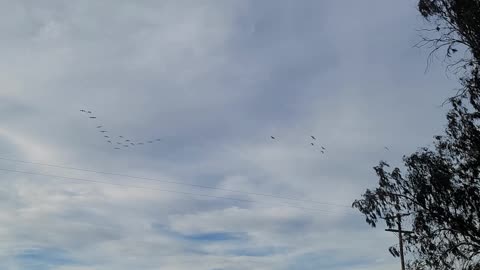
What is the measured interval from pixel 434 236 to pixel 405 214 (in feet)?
4.80

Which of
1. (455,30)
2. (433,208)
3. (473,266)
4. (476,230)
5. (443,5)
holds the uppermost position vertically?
(443,5)

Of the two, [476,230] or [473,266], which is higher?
[476,230]

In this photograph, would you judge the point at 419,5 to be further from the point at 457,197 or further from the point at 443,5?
the point at 457,197

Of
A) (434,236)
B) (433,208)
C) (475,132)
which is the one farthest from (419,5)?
(434,236)

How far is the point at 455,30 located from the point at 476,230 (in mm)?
7826

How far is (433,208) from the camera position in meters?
19.3

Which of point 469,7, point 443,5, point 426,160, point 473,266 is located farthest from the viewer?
point 426,160

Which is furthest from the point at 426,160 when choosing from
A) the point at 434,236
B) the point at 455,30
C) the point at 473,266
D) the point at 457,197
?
the point at 455,30

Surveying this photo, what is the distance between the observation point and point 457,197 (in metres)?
18.5

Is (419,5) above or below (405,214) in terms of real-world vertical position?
above

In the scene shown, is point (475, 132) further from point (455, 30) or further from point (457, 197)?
point (455, 30)

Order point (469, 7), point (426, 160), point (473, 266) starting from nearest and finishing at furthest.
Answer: point (469, 7), point (473, 266), point (426, 160)

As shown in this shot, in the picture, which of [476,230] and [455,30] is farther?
[476,230]

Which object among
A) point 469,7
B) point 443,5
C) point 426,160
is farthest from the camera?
point 426,160
